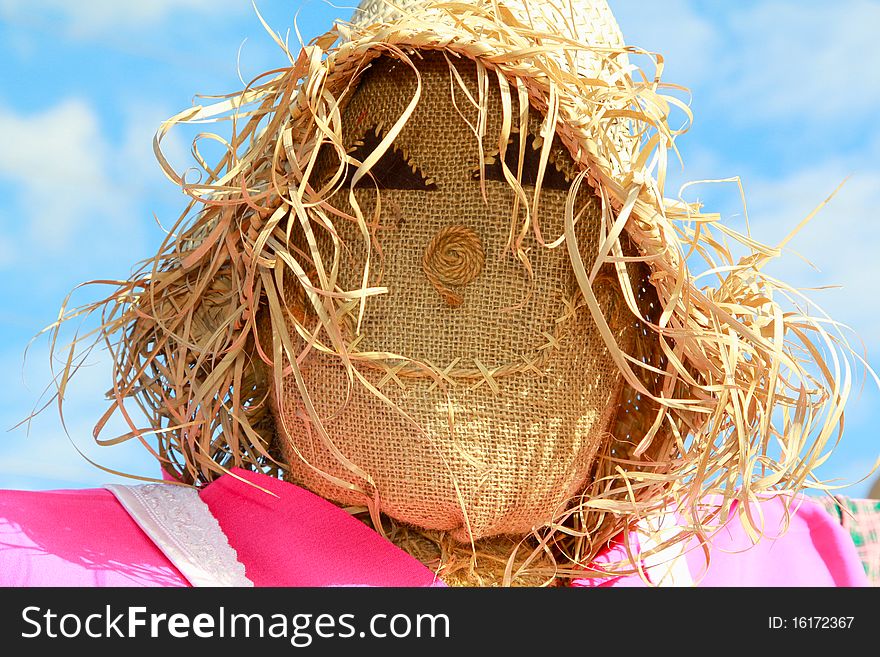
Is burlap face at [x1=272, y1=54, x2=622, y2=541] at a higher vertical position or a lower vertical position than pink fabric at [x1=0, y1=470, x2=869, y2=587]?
higher

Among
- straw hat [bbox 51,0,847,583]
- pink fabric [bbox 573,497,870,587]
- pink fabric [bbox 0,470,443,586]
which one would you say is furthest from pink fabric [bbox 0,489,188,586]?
pink fabric [bbox 573,497,870,587]

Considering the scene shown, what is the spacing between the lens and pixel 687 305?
770mm

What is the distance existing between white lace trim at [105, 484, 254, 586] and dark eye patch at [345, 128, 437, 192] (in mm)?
308

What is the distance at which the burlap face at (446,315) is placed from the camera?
77cm

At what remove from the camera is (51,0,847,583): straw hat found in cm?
73

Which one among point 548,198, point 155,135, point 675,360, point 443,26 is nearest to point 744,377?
point 675,360

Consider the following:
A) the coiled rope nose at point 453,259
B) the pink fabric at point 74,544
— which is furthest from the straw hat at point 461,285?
the pink fabric at point 74,544

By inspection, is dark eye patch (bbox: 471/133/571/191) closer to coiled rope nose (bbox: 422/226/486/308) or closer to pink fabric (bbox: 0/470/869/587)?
coiled rope nose (bbox: 422/226/486/308)

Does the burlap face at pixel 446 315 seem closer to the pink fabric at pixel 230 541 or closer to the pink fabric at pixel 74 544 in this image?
the pink fabric at pixel 230 541

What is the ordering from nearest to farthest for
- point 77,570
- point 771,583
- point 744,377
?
1. point 77,570
2. point 744,377
3. point 771,583

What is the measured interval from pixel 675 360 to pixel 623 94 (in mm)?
210

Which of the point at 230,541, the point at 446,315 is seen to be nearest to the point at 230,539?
the point at 230,541

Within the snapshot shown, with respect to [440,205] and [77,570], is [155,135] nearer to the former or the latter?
[440,205]

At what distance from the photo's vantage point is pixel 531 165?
2.54 ft
